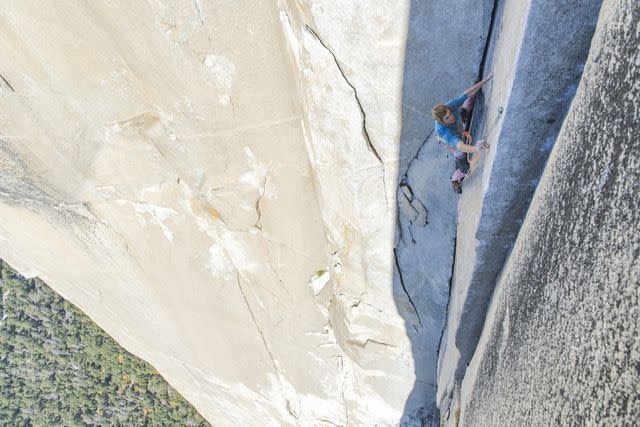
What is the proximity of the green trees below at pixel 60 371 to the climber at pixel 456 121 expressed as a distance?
290 inches

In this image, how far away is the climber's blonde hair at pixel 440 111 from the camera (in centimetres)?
194

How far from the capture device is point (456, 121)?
6.72ft

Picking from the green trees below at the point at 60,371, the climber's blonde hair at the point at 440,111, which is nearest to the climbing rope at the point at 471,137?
the climber's blonde hair at the point at 440,111

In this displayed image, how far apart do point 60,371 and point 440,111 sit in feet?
28.1

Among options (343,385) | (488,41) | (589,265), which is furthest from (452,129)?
(343,385)

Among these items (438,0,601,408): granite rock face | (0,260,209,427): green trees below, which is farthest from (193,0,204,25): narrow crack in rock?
(0,260,209,427): green trees below

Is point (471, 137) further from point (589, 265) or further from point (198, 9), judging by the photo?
point (198, 9)

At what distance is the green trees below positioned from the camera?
7.98 m

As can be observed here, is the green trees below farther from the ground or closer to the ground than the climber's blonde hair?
closer to the ground

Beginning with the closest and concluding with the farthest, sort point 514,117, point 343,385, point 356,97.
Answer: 1. point 514,117
2. point 356,97
3. point 343,385

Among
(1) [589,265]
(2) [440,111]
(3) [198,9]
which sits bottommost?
(1) [589,265]

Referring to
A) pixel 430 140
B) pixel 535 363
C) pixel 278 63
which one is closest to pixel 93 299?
pixel 278 63

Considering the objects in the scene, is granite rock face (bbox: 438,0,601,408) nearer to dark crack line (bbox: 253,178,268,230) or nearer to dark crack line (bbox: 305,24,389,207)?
dark crack line (bbox: 305,24,389,207)

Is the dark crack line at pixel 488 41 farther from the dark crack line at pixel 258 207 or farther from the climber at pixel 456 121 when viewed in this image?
the dark crack line at pixel 258 207
